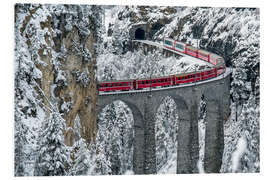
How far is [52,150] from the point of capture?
16.4 meters

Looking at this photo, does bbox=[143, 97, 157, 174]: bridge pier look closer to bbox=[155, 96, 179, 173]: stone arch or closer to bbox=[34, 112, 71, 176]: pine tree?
bbox=[155, 96, 179, 173]: stone arch

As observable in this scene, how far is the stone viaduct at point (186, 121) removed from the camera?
69.3 ft

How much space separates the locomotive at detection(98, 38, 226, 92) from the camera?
2000cm

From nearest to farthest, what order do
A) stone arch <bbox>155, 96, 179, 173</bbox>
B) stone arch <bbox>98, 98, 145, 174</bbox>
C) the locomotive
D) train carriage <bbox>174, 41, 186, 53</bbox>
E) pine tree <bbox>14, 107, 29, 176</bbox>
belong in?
pine tree <bbox>14, 107, 29, 176</bbox> → the locomotive → stone arch <bbox>98, 98, 145, 174</bbox> → stone arch <bbox>155, 96, 179, 173</bbox> → train carriage <bbox>174, 41, 186, 53</bbox>

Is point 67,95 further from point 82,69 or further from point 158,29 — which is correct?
point 158,29

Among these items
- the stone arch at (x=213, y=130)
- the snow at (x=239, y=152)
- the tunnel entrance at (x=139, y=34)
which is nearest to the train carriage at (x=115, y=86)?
the tunnel entrance at (x=139, y=34)

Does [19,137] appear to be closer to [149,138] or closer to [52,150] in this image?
[52,150]

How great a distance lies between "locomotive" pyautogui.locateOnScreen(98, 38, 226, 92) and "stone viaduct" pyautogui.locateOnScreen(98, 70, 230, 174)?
34 centimetres

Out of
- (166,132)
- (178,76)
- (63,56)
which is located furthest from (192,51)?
(63,56)

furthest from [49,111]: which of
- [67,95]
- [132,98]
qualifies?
[132,98]

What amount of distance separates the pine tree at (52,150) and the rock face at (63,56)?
53 cm

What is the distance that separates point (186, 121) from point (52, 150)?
9.09 m

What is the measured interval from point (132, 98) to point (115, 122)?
1802 mm

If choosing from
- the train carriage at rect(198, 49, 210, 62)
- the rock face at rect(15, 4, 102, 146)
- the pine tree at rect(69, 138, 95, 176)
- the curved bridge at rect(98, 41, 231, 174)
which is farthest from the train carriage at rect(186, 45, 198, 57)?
the pine tree at rect(69, 138, 95, 176)
